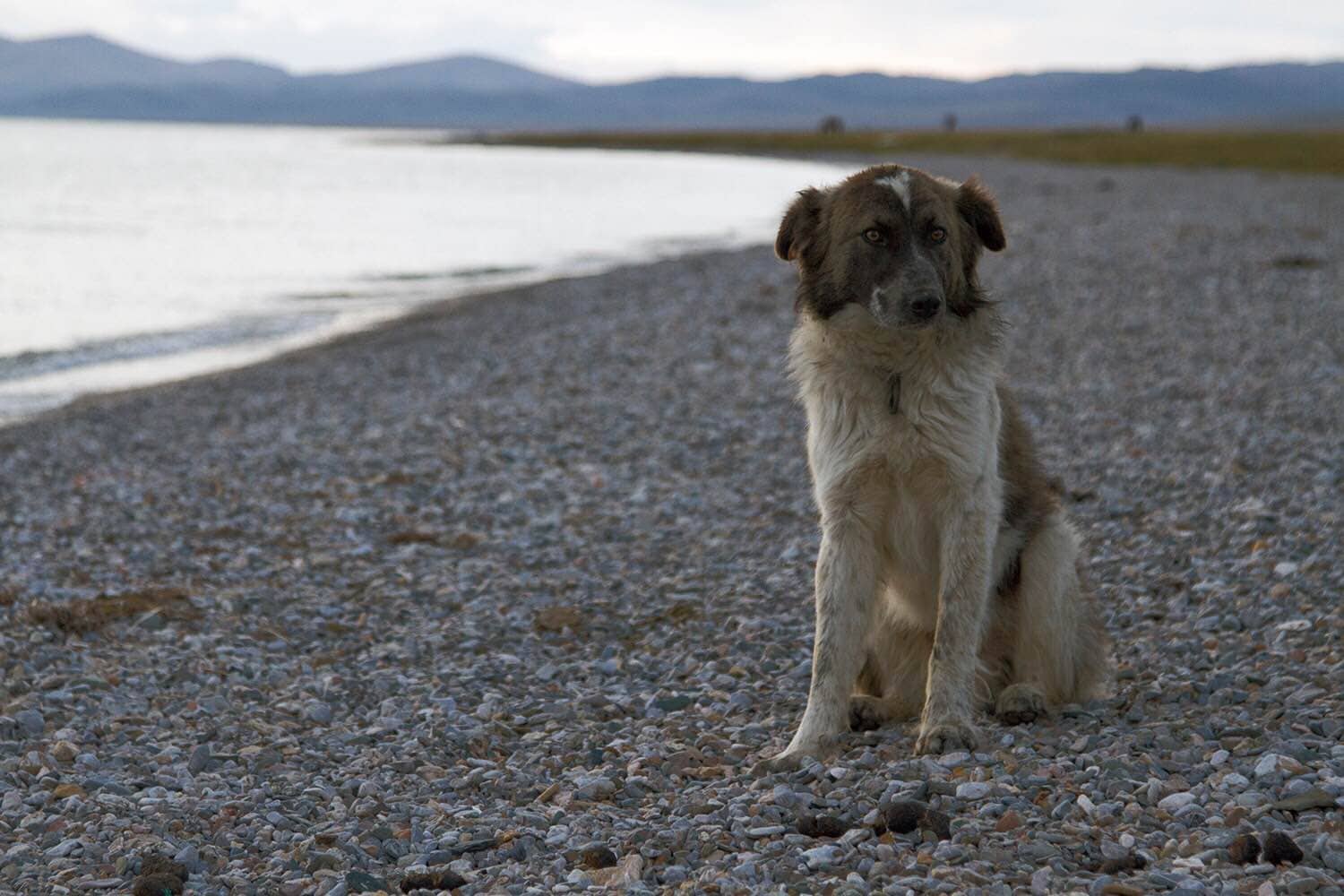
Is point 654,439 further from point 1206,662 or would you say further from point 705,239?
point 705,239

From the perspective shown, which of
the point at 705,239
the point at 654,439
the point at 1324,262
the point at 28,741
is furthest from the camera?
the point at 705,239

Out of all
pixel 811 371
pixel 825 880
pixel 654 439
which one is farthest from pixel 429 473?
pixel 825 880

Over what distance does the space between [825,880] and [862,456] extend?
1.95 metres

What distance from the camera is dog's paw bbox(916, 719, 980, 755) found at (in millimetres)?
5711

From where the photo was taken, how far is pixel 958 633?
595cm

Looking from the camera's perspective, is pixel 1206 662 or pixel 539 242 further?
pixel 539 242

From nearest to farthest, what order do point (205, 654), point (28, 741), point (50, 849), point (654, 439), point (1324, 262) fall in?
point (50, 849), point (28, 741), point (205, 654), point (654, 439), point (1324, 262)

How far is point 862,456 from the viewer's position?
5.80m

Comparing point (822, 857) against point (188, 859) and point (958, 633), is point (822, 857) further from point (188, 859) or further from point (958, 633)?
point (188, 859)

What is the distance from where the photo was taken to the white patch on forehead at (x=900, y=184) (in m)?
5.84

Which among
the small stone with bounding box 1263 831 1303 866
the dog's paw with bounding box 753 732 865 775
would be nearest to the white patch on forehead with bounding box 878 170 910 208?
the dog's paw with bounding box 753 732 865 775

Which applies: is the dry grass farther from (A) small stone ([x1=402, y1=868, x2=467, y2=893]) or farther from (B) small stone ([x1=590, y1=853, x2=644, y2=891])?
(B) small stone ([x1=590, y1=853, x2=644, y2=891])

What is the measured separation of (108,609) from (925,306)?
5908 millimetres

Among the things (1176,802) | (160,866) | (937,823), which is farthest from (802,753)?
(160,866)
